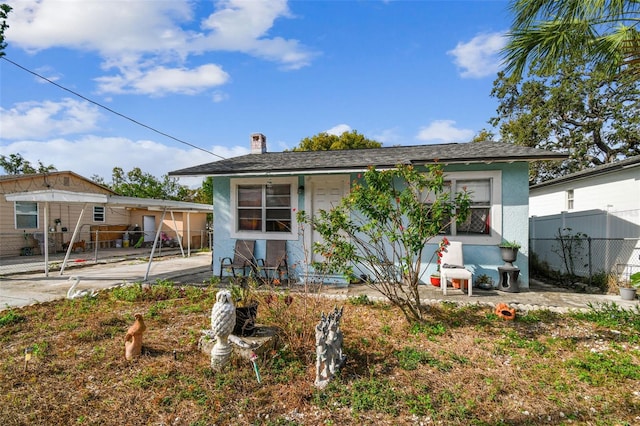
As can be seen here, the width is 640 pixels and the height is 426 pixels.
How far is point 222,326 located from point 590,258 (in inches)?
333

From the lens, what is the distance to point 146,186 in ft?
85.7

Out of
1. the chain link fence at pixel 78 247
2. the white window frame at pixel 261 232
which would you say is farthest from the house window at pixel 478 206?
the chain link fence at pixel 78 247

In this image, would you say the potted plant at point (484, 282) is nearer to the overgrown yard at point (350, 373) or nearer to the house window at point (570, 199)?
the overgrown yard at point (350, 373)

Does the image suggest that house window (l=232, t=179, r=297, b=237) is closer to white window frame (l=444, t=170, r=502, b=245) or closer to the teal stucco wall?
the teal stucco wall

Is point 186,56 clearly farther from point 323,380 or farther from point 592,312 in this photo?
point 592,312

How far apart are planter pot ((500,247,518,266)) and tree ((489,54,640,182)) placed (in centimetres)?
1587

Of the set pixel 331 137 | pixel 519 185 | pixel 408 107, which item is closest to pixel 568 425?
pixel 519 185

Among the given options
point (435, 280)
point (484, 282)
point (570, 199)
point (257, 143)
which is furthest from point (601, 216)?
point (257, 143)

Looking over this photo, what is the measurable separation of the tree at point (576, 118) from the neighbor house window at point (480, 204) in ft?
48.7

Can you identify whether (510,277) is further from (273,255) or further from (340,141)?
(340,141)

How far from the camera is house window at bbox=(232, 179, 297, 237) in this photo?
8.18m

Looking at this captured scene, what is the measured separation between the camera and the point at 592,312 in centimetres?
520

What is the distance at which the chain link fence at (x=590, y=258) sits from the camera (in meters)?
7.26

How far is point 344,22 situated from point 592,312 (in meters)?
9.34
